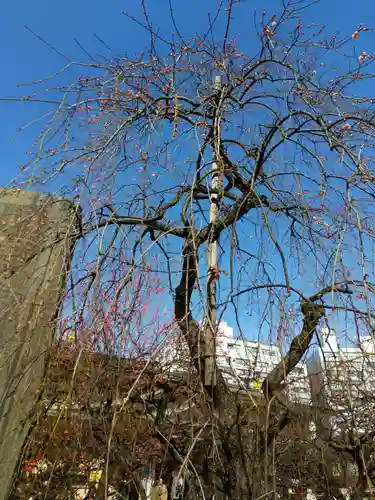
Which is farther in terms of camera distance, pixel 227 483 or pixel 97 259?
pixel 227 483

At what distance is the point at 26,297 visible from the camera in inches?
69.6

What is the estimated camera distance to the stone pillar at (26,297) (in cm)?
160

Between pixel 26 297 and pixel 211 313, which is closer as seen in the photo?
pixel 211 313

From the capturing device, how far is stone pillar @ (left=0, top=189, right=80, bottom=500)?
1.60 m

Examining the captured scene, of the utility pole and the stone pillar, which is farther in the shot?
the stone pillar

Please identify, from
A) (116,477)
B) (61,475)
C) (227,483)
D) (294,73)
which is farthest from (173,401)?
(294,73)

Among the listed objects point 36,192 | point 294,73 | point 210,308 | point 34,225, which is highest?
point 294,73

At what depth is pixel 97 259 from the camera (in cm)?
154

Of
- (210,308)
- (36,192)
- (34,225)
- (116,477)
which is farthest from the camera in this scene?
(116,477)

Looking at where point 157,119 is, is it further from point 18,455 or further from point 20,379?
point 18,455

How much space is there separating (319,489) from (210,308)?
457 centimetres

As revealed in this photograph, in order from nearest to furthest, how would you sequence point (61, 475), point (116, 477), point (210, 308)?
1. point (210, 308)
2. point (116, 477)
3. point (61, 475)

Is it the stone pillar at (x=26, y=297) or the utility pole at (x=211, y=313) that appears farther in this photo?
the stone pillar at (x=26, y=297)

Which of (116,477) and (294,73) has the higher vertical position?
(294,73)
